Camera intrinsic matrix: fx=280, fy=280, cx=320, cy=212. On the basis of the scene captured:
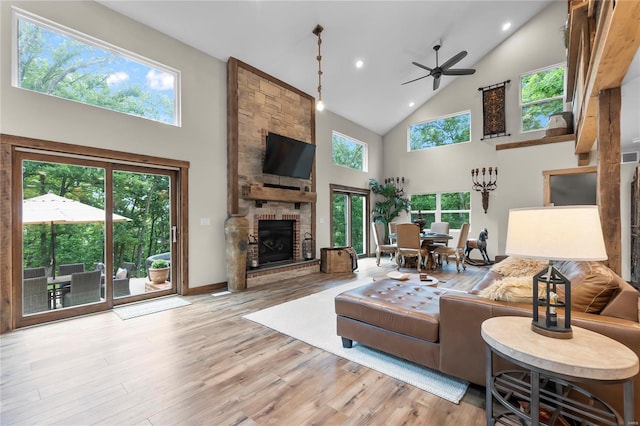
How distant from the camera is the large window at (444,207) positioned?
792 cm

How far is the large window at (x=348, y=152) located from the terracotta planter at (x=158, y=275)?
4816 mm

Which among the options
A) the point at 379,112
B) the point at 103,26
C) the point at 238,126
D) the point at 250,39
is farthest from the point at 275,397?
the point at 379,112

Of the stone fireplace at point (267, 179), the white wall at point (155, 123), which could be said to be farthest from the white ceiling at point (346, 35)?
the stone fireplace at point (267, 179)

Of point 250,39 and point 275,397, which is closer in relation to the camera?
point 275,397

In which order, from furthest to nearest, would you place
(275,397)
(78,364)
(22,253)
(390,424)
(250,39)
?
(250,39), (22,253), (78,364), (275,397), (390,424)

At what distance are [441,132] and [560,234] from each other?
25.8 ft

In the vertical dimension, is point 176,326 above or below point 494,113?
below

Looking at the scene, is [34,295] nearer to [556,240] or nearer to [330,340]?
[330,340]

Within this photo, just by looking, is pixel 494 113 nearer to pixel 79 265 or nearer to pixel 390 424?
pixel 390 424

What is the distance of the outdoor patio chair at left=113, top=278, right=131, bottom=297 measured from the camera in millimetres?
3891

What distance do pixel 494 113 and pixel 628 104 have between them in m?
3.85

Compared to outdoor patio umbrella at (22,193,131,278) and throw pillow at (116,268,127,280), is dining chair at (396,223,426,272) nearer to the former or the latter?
throw pillow at (116,268,127,280)

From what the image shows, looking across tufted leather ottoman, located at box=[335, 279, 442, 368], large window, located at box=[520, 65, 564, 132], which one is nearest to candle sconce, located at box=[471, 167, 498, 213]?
large window, located at box=[520, 65, 564, 132]

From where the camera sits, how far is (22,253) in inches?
124
